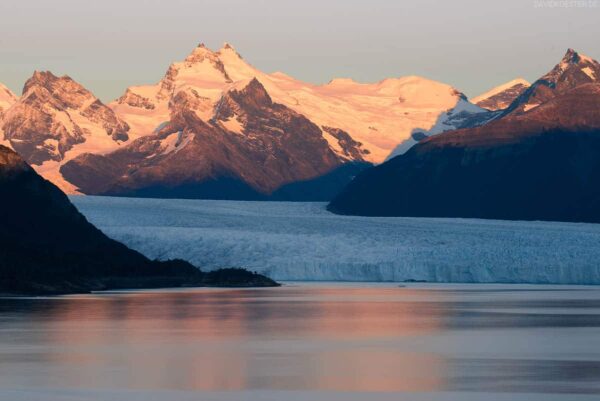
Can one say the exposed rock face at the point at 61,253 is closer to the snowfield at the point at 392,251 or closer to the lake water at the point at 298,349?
the snowfield at the point at 392,251

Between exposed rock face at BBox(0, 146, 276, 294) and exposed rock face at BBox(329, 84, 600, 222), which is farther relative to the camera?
exposed rock face at BBox(329, 84, 600, 222)

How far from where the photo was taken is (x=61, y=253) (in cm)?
7038

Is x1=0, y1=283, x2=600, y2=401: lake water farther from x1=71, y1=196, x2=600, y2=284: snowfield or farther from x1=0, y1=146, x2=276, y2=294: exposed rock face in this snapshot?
x1=71, y1=196, x2=600, y2=284: snowfield

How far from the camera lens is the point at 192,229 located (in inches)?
3086

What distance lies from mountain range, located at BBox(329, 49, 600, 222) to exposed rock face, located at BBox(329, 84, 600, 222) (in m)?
0.09

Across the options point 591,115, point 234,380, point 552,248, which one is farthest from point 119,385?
point 591,115

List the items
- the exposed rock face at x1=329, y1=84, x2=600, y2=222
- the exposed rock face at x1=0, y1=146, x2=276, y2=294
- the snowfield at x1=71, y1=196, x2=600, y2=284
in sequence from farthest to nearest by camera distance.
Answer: the exposed rock face at x1=329, y1=84, x2=600, y2=222 → the snowfield at x1=71, y1=196, x2=600, y2=284 → the exposed rock face at x1=0, y1=146, x2=276, y2=294

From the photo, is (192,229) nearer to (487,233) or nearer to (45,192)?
(45,192)

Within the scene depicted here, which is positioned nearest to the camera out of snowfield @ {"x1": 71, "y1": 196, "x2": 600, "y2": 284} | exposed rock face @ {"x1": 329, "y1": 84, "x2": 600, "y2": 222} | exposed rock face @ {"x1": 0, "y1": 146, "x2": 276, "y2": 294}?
exposed rock face @ {"x1": 0, "y1": 146, "x2": 276, "y2": 294}

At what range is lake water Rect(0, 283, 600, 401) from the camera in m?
26.6

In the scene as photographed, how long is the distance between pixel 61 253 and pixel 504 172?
85500 mm

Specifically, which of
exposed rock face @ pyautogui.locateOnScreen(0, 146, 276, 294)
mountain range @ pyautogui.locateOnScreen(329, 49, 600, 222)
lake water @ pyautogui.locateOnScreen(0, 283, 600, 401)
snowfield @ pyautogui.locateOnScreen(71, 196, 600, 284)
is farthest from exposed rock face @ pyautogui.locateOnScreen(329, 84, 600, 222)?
lake water @ pyautogui.locateOnScreen(0, 283, 600, 401)

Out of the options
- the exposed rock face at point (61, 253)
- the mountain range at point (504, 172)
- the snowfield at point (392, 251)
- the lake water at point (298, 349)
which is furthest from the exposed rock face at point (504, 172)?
the lake water at point (298, 349)

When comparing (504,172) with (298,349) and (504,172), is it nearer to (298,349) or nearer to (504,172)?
(504,172)
